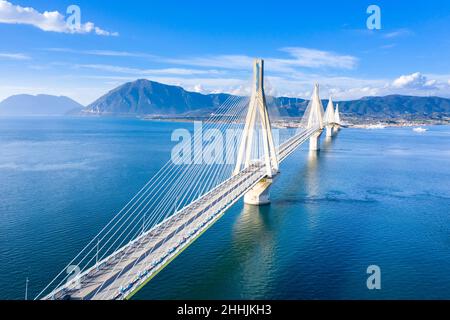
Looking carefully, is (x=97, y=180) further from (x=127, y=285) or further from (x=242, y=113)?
(x=127, y=285)

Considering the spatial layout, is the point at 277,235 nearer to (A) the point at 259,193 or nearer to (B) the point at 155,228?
(A) the point at 259,193

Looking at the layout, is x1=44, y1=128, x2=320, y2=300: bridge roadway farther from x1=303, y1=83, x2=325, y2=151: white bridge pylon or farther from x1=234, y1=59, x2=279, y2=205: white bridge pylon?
x1=303, y1=83, x2=325, y2=151: white bridge pylon

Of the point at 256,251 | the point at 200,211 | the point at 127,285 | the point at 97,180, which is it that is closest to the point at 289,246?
the point at 256,251

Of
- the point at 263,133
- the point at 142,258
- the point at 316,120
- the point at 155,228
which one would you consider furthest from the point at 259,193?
the point at 316,120

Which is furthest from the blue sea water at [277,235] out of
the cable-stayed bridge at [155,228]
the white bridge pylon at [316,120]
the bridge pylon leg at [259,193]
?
the white bridge pylon at [316,120]
